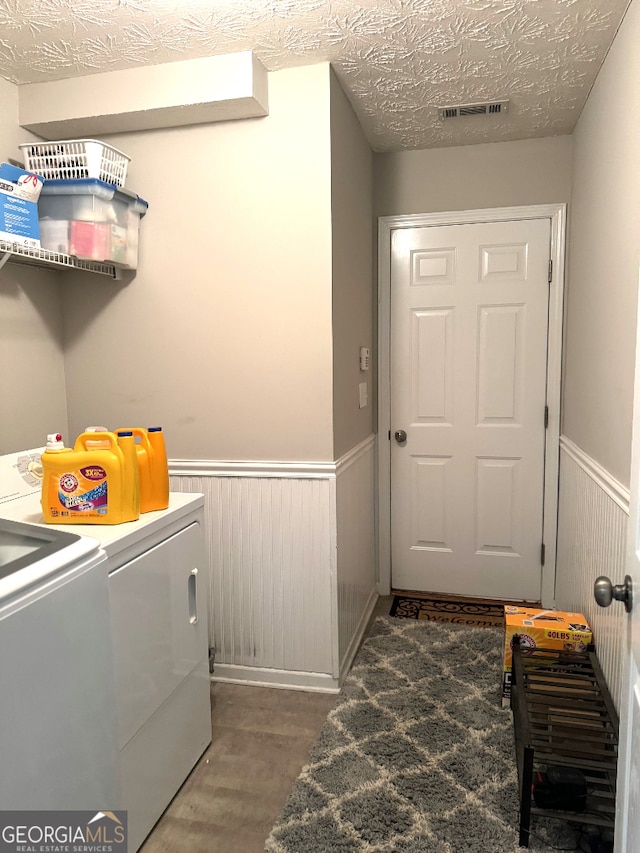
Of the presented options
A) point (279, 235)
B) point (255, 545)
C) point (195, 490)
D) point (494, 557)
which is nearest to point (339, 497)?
point (255, 545)

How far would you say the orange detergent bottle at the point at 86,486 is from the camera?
1553 millimetres

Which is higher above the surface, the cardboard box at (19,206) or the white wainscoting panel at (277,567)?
the cardboard box at (19,206)

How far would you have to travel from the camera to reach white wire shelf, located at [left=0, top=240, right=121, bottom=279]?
1.88 m

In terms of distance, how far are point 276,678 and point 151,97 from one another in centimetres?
233

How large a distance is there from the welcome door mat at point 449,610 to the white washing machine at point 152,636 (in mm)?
1380

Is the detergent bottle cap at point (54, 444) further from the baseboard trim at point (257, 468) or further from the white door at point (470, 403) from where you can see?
the white door at point (470, 403)

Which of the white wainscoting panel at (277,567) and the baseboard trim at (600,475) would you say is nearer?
the baseboard trim at (600,475)

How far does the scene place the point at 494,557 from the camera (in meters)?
3.20

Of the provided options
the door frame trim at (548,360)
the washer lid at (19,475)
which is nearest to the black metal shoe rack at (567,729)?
the door frame trim at (548,360)

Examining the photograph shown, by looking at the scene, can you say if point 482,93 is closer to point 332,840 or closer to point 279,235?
point 279,235

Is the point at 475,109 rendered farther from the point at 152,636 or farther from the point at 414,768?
the point at 414,768

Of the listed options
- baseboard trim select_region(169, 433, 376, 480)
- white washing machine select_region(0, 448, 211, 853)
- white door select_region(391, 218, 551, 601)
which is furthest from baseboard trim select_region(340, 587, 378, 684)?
baseboard trim select_region(169, 433, 376, 480)

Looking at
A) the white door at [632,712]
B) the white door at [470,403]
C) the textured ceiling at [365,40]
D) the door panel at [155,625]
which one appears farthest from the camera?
the white door at [470,403]

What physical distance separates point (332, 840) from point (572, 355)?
7.26 ft
